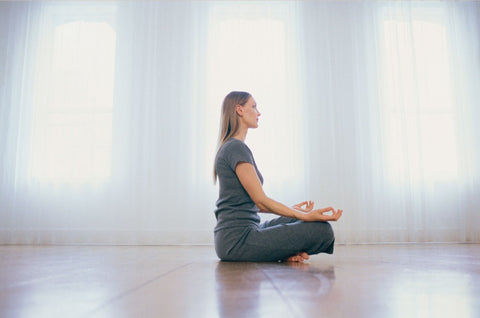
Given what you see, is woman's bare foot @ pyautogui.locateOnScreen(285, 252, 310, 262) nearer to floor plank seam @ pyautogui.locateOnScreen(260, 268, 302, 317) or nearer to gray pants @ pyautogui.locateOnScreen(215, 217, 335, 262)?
gray pants @ pyautogui.locateOnScreen(215, 217, 335, 262)

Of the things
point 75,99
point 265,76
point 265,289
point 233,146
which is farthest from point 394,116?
point 265,289

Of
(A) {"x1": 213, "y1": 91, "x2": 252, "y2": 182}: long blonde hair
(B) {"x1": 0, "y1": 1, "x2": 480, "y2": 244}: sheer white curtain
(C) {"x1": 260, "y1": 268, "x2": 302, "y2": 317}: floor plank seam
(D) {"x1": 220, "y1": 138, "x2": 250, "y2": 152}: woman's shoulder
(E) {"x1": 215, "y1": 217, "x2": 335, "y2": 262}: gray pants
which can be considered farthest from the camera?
(B) {"x1": 0, "y1": 1, "x2": 480, "y2": 244}: sheer white curtain

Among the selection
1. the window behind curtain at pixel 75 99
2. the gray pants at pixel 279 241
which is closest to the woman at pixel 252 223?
the gray pants at pixel 279 241

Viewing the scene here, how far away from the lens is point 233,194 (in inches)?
56.7

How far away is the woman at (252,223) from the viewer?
1335 mm

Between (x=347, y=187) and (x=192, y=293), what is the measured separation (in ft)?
9.49

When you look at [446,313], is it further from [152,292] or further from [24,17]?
[24,17]

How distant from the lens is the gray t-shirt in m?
1.41

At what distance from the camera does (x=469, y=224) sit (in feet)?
11.1

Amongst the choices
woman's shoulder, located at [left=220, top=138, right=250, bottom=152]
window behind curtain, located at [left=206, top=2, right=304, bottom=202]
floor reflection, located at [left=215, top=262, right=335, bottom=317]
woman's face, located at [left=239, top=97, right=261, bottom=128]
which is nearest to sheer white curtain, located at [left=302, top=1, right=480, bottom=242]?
window behind curtain, located at [left=206, top=2, right=304, bottom=202]

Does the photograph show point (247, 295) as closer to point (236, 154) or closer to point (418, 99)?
point (236, 154)

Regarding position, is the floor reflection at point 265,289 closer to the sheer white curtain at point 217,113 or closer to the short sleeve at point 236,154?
the short sleeve at point 236,154

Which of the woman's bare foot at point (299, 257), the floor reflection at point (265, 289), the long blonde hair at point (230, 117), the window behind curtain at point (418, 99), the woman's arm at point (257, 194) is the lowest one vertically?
the woman's bare foot at point (299, 257)

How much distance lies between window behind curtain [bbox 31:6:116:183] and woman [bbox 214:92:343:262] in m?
2.32
